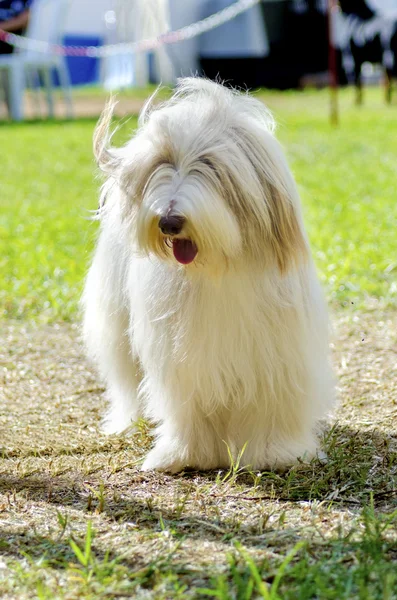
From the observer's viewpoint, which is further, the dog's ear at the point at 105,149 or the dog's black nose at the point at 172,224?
the dog's ear at the point at 105,149

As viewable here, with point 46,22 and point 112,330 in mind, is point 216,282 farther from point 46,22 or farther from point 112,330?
point 46,22

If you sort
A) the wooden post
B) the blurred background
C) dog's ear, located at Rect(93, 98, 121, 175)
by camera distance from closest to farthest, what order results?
dog's ear, located at Rect(93, 98, 121, 175) → the wooden post → the blurred background

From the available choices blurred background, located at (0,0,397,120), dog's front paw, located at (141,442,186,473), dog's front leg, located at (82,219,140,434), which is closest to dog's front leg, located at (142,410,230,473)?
dog's front paw, located at (141,442,186,473)

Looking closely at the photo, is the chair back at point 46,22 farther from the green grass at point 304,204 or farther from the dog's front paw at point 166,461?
the dog's front paw at point 166,461

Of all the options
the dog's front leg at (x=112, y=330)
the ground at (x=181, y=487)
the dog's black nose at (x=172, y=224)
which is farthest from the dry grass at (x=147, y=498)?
the dog's black nose at (x=172, y=224)

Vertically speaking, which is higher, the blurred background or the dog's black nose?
the dog's black nose

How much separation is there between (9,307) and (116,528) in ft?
9.90

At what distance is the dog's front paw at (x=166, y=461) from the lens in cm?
314

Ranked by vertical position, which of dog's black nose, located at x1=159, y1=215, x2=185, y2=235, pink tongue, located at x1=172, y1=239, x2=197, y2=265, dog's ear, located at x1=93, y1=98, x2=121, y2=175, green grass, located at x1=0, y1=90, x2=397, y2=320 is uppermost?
dog's ear, located at x1=93, y1=98, x2=121, y2=175

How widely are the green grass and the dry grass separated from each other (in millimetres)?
985

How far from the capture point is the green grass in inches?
218

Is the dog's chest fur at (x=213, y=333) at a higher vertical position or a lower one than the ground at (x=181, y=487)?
higher

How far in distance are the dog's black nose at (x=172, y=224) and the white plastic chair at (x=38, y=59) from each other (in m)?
13.6

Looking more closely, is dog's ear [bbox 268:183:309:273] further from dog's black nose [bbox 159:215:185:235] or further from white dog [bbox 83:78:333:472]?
dog's black nose [bbox 159:215:185:235]
